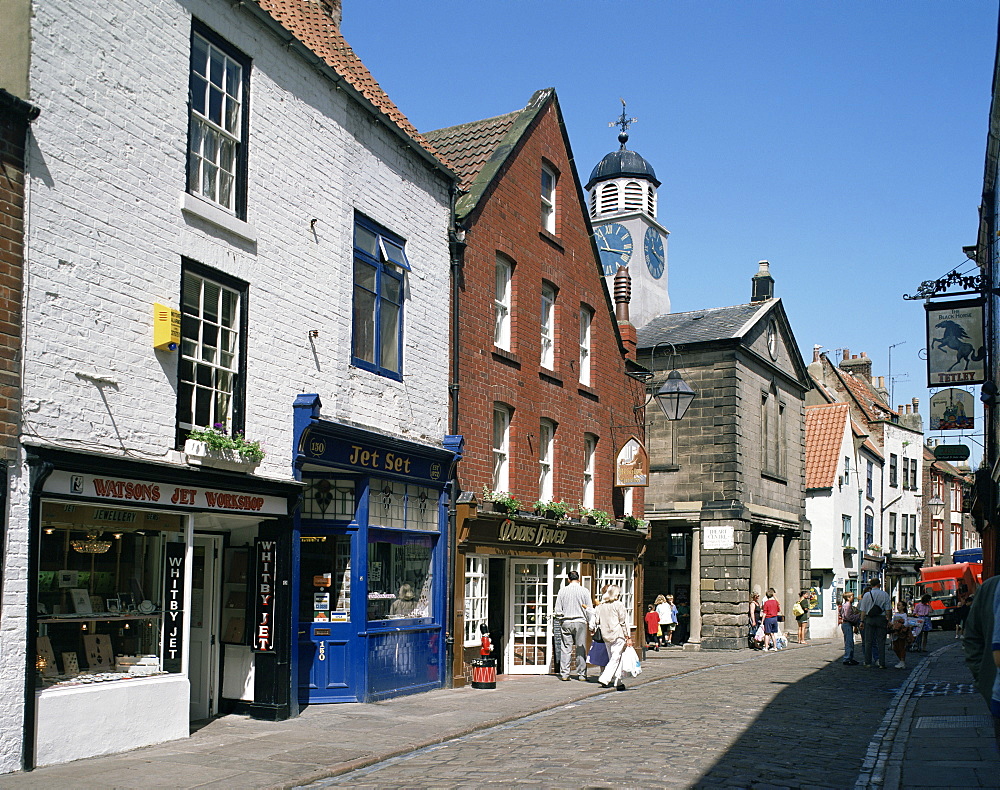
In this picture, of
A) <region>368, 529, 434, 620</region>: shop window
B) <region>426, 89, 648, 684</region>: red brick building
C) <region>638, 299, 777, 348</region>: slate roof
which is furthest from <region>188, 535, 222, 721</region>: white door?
<region>638, 299, 777, 348</region>: slate roof

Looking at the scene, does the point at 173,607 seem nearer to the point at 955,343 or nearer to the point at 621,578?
the point at 621,578

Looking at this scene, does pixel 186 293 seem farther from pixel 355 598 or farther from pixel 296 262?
pixel 355 598

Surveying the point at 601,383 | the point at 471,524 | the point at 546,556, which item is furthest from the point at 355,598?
the point at 601,383

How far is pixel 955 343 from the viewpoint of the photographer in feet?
73.9

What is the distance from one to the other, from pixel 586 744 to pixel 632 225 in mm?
31733

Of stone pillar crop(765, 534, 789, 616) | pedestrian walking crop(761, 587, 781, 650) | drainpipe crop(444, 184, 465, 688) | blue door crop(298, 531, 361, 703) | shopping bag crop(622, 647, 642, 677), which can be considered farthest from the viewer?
stone pillar crop(765, 534, 789, 616)

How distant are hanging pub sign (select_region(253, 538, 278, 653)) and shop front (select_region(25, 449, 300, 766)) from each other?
14 millimetres

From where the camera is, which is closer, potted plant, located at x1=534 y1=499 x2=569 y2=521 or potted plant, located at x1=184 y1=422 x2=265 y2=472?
potted plant, located at x1=184 y1=422 x2=265 y2=472

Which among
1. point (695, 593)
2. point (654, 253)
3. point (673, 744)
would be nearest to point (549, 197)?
point (673, 744)

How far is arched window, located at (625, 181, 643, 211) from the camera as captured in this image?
42312 millimetres

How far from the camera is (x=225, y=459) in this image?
1214cm

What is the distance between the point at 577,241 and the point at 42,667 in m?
16.0

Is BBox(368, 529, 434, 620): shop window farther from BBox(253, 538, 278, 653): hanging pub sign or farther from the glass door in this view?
the glass door

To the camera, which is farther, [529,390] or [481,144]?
[481,144]
